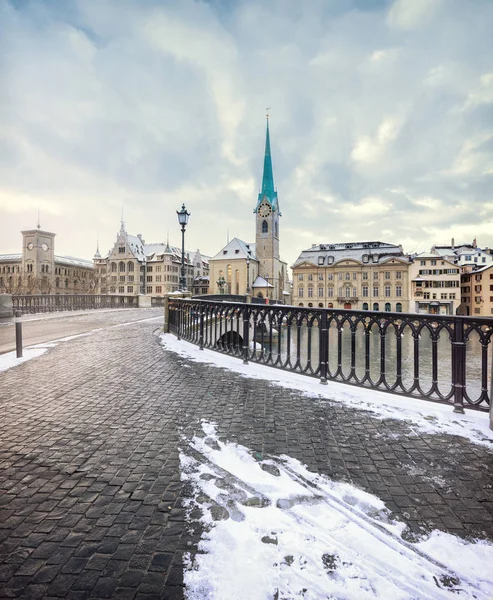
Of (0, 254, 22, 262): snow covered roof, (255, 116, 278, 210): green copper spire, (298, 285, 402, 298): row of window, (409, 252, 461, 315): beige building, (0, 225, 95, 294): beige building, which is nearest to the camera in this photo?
(409, 252, 461, 315): beige building

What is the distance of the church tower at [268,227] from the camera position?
87438mm

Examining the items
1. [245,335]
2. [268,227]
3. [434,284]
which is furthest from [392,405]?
[268,227]

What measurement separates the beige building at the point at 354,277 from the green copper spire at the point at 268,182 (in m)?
18.1

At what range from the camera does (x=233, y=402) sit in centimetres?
461

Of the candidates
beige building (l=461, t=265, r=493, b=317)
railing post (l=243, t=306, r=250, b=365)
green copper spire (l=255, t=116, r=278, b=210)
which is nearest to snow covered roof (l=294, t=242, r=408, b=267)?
beige building (l=461, t=265, r=493, b=317)

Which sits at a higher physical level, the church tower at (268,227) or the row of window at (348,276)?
the church tower at (268,227)

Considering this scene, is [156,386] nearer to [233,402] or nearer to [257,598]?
[233,402]

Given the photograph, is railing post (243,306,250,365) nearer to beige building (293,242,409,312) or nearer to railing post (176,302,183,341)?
railing post (176,302,183,341)

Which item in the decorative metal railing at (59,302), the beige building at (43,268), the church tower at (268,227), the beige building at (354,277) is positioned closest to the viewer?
the decorative metal railing at (59,302)

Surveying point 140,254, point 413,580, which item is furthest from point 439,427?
point 140,254

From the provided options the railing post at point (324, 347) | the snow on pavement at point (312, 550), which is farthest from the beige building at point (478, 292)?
the snow on pavement at point (312, 550)

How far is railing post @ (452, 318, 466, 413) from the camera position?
4.30 meters

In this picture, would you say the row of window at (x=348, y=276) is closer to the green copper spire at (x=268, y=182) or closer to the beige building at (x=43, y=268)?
the green copper spire at (x=268, y=182)

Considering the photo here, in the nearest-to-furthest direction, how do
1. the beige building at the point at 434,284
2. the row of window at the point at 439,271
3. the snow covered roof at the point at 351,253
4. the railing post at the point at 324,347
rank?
1. the railing post at the point at 324,347
2. the beige building at the point at 434,284
3. the row of window at the point at 439,271
4. the snow covered roof at the point at 351,253
